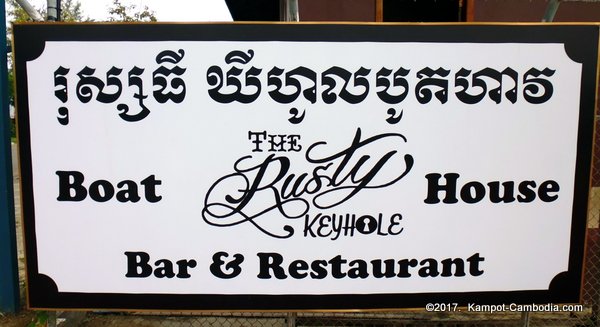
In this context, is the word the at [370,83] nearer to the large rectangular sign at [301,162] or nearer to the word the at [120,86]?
the large rectangular sign at [301,162]

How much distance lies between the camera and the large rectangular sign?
2.14 m

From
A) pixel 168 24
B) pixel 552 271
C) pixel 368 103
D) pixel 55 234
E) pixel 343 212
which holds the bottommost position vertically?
pixel 552 271

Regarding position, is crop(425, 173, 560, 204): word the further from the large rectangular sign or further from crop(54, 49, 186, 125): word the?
crop(54, 49, 186, 125): word the

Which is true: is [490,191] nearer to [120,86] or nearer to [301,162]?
[301,162]

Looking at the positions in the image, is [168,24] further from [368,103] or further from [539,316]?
[539,316]

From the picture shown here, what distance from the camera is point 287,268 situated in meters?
2.25

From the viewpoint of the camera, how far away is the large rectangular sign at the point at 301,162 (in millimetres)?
2139

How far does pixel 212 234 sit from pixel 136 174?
0.59 meters

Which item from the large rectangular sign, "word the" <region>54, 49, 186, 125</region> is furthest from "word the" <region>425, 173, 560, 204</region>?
"word the" <region>54, 49, 186, 125</region>

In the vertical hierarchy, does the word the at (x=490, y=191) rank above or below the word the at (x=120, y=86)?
below

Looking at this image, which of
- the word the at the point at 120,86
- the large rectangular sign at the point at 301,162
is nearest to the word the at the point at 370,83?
the large rectangular sign at the point at 301,162

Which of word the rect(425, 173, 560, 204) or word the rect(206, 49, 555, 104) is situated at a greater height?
word the rect(206, 49, 555, 104)

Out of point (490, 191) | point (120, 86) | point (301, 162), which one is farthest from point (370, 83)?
point (120, 86)

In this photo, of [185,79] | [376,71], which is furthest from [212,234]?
[376,71]
